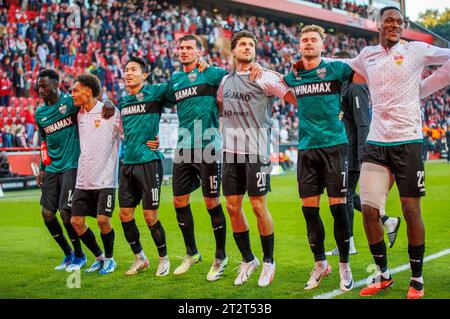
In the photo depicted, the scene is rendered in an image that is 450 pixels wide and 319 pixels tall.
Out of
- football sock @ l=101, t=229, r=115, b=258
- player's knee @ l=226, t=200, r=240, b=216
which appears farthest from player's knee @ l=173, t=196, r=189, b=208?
football sock @ l=101, t=229, r=115, b=258

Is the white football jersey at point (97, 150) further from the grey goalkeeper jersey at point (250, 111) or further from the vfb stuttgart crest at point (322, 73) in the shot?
the vfb stuttgart crest at point (322, 73)

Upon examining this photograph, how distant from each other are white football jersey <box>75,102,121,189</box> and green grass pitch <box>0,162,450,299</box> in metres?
1.02

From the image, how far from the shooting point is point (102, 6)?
2700 centimetres

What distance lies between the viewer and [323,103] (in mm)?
5504

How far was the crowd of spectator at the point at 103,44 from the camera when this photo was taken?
21266 mm

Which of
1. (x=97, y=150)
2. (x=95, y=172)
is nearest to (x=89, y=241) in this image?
(x=95, y=172)

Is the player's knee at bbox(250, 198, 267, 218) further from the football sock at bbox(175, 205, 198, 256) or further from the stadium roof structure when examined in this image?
the stadium roof structure

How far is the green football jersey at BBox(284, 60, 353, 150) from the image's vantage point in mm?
5500

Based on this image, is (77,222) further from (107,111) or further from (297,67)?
(297,67)

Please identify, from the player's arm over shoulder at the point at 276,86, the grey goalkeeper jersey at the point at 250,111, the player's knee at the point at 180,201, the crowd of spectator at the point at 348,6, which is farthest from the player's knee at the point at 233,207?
the crowd of spectator at the point at 348,6

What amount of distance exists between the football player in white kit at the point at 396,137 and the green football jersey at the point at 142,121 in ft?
7.70

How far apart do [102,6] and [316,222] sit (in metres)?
23.4

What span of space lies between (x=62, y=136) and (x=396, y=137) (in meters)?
3.87

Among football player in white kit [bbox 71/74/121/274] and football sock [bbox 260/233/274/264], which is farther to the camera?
football player in white kit [bbox 71/74/121/274]
